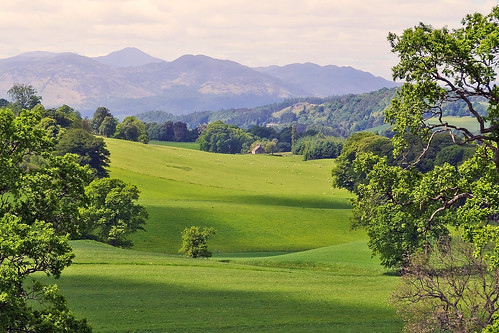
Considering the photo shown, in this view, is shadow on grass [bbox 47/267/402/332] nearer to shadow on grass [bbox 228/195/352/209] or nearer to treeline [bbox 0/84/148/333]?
treeline [bbox 0/84/148/333]

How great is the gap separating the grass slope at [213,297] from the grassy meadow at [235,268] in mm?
83

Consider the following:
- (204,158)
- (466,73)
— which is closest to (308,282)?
(466,73)

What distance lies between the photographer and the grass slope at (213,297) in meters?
39.6

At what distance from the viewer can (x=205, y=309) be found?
43375 millimetres

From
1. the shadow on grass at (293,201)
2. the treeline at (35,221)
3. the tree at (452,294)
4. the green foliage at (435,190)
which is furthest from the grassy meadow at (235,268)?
the green foliage at (435,190)

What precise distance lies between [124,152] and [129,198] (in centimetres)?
8112

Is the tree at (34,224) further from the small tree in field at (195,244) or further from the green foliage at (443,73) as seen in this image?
the small tree in field at (195,244)

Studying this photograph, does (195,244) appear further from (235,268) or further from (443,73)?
(443,73)

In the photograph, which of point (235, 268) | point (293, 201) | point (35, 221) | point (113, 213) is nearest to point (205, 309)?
point (235, 268)

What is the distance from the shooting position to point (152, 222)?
95.4 meters

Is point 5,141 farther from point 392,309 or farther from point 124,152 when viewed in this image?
point 124,152

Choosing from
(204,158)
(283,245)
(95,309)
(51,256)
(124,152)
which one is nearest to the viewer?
(51,256)

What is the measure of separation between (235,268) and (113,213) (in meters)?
23.2

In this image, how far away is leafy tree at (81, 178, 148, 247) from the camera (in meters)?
80.1
